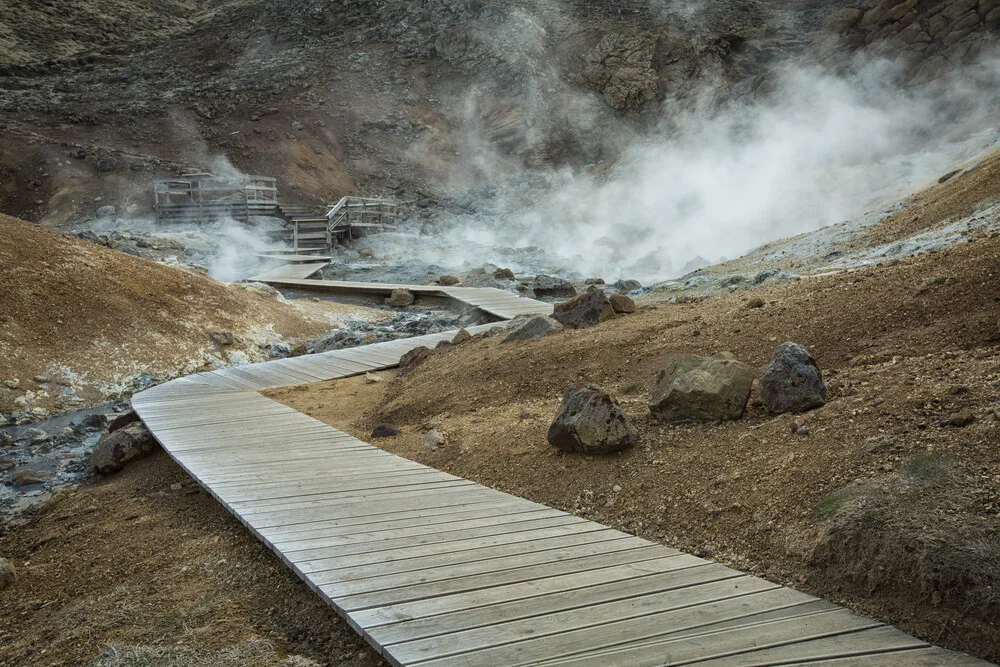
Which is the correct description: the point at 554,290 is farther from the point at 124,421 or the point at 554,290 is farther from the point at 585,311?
the point at 124,421

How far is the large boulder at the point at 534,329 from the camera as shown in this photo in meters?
7.40

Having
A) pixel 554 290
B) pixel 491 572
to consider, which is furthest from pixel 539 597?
pixel 554 290

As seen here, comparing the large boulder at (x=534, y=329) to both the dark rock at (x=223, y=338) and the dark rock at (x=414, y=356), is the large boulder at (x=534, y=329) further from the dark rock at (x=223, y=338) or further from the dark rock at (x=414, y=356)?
the dark rock at (x=223, y=338)

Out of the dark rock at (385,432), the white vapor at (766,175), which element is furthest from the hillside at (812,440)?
the white vapor at (766,175)

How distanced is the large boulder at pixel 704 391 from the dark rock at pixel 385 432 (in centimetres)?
210

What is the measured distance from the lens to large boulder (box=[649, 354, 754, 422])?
4.43m

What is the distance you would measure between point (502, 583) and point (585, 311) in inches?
190

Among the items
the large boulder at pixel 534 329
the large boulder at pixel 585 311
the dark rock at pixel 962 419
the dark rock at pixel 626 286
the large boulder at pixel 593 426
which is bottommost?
the large boulder at pixel 593 426

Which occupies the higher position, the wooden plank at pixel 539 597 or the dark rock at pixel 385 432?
the dark rock at pixel 385 432

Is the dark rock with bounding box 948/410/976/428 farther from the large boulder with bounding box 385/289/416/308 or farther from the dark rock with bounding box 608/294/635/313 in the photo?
the large boulder with bounding box 385/289/416/308

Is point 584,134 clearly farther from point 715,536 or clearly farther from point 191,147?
point 715,536

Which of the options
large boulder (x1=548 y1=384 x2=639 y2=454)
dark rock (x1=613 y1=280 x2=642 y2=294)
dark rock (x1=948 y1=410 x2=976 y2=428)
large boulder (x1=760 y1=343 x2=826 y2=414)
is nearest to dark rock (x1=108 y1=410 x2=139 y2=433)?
large boulder (x1=548 y1=384 x2=639 y2=454)

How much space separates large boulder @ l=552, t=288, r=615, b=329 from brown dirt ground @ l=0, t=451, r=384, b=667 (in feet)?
12.1

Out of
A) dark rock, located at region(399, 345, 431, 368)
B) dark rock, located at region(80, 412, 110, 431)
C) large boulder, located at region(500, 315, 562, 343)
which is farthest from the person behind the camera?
dark rock, located at region(399, 345, 431, 368)
